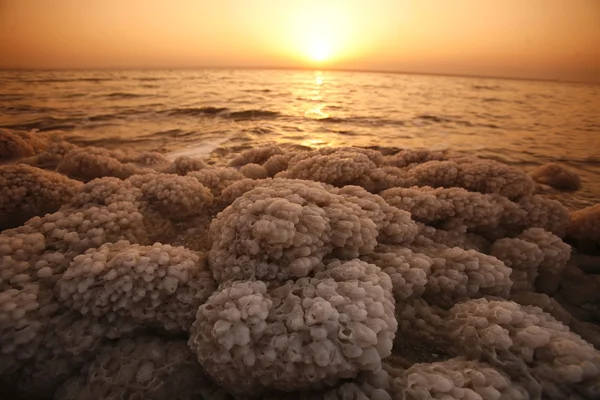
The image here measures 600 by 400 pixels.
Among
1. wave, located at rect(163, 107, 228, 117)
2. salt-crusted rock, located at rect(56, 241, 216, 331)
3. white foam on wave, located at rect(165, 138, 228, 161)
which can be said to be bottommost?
white foam on wave, located at rect(165, 138, 228, 161)

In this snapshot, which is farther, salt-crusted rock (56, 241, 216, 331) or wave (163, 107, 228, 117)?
wave (163, 107, 228, 117)

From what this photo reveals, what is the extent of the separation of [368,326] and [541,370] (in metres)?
0.82

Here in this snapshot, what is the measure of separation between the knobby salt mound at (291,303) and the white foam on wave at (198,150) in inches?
121

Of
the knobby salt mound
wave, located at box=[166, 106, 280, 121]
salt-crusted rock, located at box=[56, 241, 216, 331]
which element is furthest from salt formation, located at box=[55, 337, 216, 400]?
wave, located at box=[166, 106, 280, 121]

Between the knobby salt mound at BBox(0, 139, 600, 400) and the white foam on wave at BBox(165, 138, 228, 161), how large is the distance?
10.1ft

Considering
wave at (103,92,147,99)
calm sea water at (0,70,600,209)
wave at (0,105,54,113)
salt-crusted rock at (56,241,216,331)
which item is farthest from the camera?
wave at (103,92,147,99)

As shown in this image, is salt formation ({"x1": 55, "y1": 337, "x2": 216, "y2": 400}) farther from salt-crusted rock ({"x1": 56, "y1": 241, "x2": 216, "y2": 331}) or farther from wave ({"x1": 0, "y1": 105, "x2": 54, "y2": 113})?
wave ({"x1": 0, "y1": 105, "x2": 54, "y2": 113})

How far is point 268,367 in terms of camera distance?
1273 mm

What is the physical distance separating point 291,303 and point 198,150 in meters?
5.29

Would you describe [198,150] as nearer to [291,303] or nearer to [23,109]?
[291,303]

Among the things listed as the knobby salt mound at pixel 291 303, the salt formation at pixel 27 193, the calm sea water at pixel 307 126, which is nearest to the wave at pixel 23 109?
the calm sea water at pixel 307 126

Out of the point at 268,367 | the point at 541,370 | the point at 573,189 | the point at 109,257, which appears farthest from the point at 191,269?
the point at 573,189

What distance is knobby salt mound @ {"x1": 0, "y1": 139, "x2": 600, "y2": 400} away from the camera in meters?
1.29

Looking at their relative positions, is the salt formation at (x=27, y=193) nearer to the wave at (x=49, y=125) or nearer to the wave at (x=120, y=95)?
the wave at (x=49, y=125)
